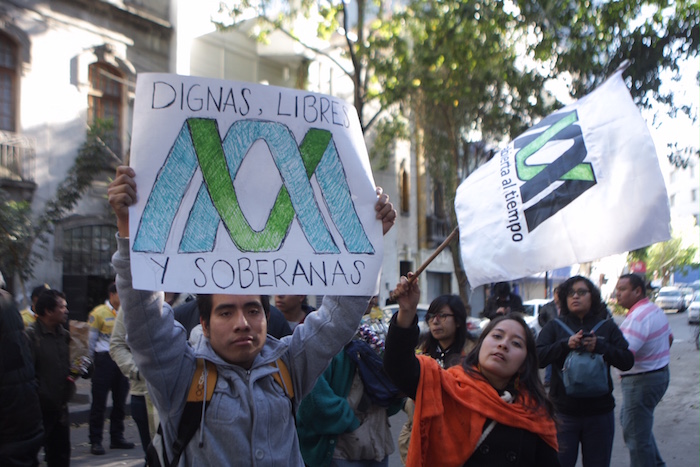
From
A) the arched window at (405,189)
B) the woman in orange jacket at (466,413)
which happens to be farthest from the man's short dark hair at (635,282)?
the arched window at (405,189)

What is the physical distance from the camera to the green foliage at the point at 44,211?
1311cm

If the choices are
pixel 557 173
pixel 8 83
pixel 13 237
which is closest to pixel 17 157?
pixel 8 83

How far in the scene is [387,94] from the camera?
17547 millimetres

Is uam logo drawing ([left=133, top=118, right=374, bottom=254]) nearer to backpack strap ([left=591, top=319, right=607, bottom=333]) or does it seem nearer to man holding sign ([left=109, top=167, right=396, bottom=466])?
man holding sign ([left=109, top=167, right=396, bottom=466])

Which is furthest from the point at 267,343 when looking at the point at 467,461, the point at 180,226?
the point at 467,461

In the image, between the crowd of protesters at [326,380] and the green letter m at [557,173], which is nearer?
the crowd of protesters at [326,380]

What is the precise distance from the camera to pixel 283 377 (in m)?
2.63

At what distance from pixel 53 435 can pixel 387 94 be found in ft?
43.4

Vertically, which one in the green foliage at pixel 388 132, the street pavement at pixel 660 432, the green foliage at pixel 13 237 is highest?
the green foliage at pixel 388 132

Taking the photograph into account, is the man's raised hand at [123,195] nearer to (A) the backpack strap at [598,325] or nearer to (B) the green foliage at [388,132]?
(A) the backpack strap at [598,325]

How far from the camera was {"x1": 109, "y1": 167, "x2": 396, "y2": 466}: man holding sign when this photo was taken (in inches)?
95.1

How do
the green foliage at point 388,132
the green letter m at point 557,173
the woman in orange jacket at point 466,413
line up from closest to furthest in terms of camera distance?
the woman in orange jacket at point 466,413
the green letter m at point 557,173
the green foliage at point 388,132

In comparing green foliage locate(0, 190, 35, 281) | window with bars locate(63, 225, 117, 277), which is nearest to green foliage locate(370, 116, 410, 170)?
window with bars locate(63, 225, 117, 277)

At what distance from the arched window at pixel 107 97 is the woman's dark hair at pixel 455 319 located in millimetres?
13459
